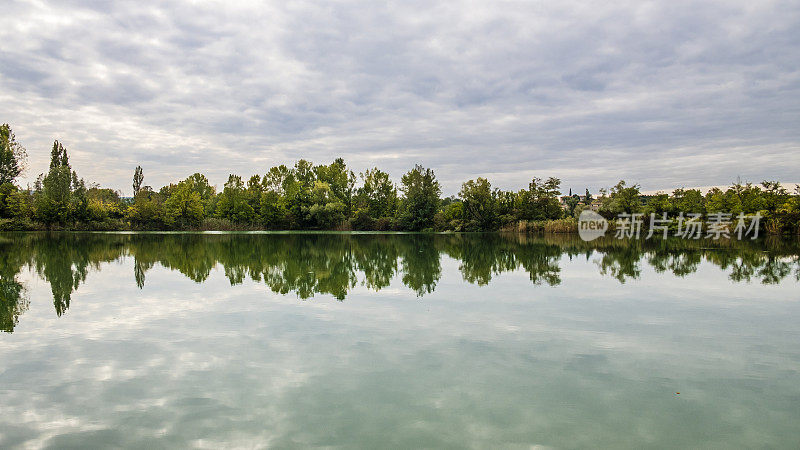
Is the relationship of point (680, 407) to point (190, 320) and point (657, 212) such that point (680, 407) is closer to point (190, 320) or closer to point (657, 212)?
point (190, 320)

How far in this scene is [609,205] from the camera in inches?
1458

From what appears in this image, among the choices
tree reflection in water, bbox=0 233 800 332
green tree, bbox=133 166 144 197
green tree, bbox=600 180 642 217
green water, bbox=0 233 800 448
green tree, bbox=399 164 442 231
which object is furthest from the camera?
green tree, bbox=133 166 144 197

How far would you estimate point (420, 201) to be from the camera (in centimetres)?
4328

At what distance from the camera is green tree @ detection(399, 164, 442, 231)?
142 feet

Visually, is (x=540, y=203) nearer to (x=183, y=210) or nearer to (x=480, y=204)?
(x=480, y=204)

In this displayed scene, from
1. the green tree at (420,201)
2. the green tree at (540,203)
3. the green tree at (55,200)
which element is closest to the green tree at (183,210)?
the green tree at (55,200)

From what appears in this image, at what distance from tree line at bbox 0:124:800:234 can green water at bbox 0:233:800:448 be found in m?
30.9

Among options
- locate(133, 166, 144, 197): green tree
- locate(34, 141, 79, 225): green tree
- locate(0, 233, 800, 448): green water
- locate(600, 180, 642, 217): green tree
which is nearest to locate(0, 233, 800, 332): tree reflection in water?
locate(0, 233, 800, 448): green water

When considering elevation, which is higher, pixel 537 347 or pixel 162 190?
pixel 162 190

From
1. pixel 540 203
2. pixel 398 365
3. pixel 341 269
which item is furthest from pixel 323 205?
pixel 398 365

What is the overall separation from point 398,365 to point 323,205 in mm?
42555

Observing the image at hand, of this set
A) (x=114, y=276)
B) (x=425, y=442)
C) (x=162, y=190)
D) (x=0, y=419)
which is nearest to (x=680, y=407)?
(x=425, y=442)

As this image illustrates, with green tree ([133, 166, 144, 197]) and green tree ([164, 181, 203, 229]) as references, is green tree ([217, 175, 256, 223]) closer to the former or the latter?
green tree ([164, 181, 203, 229])

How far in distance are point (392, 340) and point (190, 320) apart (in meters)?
2.96
